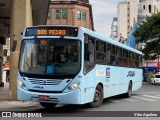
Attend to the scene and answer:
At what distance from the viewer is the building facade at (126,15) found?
6506 inches

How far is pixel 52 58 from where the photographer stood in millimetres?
13531

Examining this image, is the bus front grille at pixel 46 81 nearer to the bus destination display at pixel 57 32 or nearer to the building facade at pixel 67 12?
the bus destination display at pixel 57 32

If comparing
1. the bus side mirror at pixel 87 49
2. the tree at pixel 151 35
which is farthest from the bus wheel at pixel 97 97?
the tree at pixel 151 35

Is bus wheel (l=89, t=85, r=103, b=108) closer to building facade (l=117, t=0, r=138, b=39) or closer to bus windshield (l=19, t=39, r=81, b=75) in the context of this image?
bus windshield (l=19, t=39, r=81, b=75)

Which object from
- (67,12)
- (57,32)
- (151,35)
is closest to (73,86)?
(57,32)

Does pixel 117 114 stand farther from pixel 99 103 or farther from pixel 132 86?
pixel 132 86

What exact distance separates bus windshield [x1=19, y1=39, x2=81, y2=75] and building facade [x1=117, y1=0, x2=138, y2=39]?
15250 cm

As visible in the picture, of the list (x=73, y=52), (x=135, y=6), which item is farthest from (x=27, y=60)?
(x=135, y=6)

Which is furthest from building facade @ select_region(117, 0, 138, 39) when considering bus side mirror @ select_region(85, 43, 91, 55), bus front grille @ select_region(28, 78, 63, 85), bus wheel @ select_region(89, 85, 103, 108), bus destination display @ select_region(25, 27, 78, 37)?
bus front grille @ select_region(28, 78, 63, 85)

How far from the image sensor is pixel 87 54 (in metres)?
14.3

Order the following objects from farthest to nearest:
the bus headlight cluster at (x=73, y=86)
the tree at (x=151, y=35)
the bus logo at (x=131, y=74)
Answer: the tree at (x=151, y=35)
the bus logo at (x=131, y=74)
the bus headlight cluster at (x=73, y=86)

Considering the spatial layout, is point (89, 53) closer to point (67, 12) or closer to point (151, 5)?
point (67, 12)

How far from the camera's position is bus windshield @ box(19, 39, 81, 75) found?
13445mm

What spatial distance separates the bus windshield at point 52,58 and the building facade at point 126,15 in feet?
500
